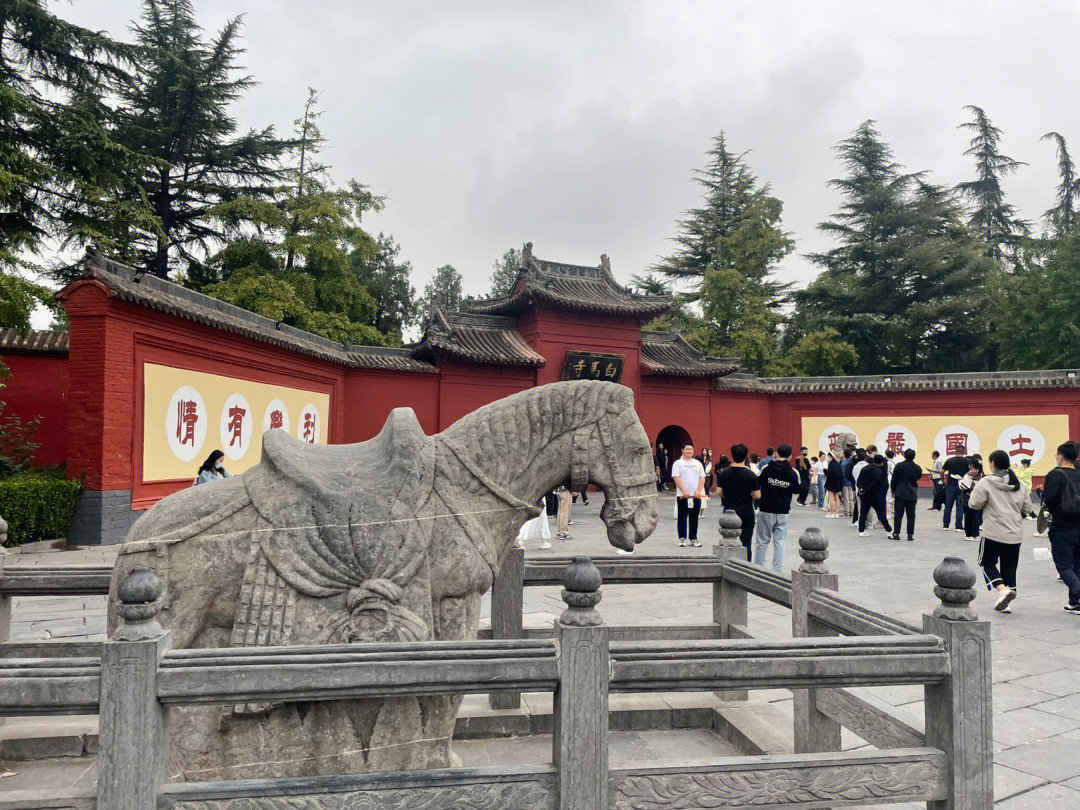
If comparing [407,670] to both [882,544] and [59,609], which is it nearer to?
[59,609]

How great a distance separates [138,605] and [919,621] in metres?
6.11

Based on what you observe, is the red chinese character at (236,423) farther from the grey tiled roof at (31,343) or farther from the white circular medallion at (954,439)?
the white circular medallion at (954,439)

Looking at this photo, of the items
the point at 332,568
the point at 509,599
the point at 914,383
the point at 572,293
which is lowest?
the point at 509,599

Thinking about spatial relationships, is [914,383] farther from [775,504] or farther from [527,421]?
[527,421]

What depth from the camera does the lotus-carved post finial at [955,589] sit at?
7.00 feet

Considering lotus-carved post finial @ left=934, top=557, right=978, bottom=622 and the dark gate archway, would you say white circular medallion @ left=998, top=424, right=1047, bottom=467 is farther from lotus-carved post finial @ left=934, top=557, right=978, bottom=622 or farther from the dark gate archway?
lotus-carved post finial @ left=934, top=557, right=978, bottom=622

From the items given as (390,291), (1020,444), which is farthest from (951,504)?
(390,291)

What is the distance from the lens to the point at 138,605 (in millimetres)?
1777

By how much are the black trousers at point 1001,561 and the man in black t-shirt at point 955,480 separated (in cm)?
617

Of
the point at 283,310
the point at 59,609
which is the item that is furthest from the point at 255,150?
the point at 59,609

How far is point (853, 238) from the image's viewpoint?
28.4 m

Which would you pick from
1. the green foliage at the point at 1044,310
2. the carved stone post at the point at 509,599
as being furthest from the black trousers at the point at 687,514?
the green foliage at the point at 1044,310

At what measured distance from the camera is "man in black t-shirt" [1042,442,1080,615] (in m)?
5.99

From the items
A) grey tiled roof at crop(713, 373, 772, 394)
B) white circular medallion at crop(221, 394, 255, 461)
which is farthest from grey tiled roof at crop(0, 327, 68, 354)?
grey tiled roof at crop(713, 373, 772, 394)
